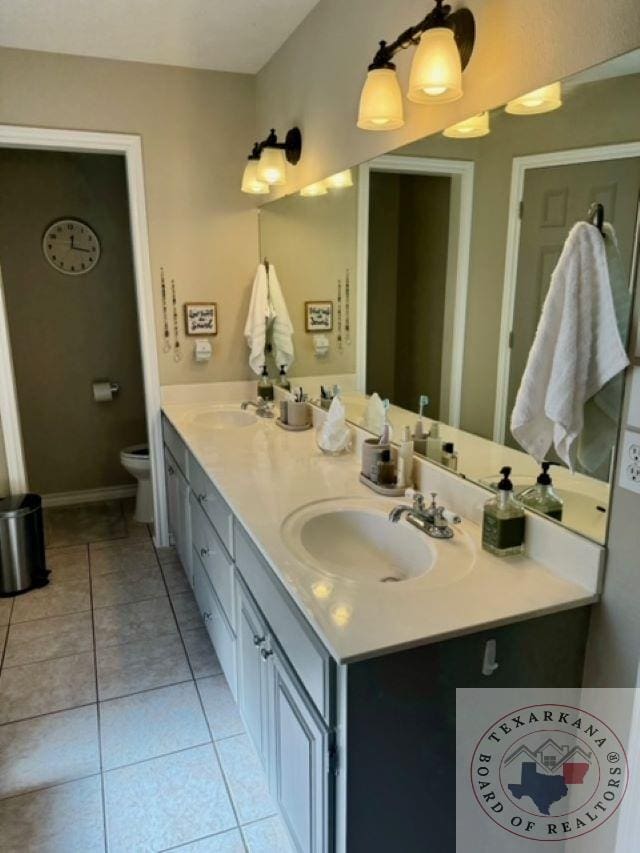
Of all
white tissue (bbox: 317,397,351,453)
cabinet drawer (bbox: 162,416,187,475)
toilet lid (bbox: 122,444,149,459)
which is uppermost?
white tissue (bbox: 317,397,351,453)

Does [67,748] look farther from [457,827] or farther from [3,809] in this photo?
[457,827]

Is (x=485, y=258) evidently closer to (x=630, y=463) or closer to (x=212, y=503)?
(x=630, y=463)

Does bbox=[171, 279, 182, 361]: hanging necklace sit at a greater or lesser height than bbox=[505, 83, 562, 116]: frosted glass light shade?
lesser

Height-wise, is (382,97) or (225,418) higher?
(382,97)

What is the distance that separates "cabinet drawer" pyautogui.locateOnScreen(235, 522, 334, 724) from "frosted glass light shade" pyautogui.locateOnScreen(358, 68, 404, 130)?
Answer: 1.21m

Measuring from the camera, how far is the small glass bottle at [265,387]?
3182mm

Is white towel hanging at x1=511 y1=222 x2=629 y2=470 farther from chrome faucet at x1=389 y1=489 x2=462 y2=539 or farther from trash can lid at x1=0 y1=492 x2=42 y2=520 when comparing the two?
trash can lid at x1=0 y1=492 x2=42 y2=520

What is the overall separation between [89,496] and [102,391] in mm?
786

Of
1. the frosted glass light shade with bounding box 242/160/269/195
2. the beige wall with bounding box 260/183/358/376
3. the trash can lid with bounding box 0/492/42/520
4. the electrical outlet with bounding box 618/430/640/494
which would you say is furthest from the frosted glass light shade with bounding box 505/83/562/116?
the trash can lid with bounding box 0/492/42/520

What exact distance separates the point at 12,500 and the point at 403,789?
254cm

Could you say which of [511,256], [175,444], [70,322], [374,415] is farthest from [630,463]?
[70,322]

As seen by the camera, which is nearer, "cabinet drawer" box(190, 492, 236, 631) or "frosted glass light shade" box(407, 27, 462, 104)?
"frosted glass light shade" box(407, 27, 462, 104)

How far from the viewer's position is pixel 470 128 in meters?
1.48

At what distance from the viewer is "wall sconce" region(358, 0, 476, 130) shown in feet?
4.46
